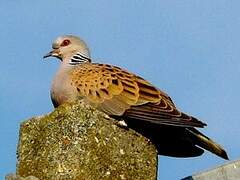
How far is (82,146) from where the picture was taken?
5.62m

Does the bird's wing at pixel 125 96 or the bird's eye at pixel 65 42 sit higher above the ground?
the bird's eye at pixel 65 42

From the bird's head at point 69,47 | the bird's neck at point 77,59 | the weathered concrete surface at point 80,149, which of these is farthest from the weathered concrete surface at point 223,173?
the bird's head at point 69,47

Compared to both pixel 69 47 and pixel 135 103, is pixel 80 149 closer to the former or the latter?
pixel 135 103

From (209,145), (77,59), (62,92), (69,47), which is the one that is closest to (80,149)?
(62,92)

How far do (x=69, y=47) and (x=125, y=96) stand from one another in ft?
5.09

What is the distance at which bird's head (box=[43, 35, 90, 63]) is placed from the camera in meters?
8.55

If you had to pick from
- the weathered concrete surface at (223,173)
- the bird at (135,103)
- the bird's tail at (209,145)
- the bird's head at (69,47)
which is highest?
the bird's head at (69,47)

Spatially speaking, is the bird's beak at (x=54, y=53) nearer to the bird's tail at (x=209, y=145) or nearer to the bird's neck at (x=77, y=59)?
the bird's neck at (x=77, y=59)

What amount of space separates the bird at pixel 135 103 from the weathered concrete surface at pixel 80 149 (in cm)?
51

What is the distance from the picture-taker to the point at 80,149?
5.60 meters

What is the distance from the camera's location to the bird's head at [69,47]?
855 cm

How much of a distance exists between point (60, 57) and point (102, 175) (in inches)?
139

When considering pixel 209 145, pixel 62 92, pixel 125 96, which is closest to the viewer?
pixel 209 145

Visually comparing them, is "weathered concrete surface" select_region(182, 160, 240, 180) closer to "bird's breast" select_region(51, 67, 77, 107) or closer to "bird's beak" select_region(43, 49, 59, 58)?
"bird's breast" select_region(51, 67, 77, 107)
